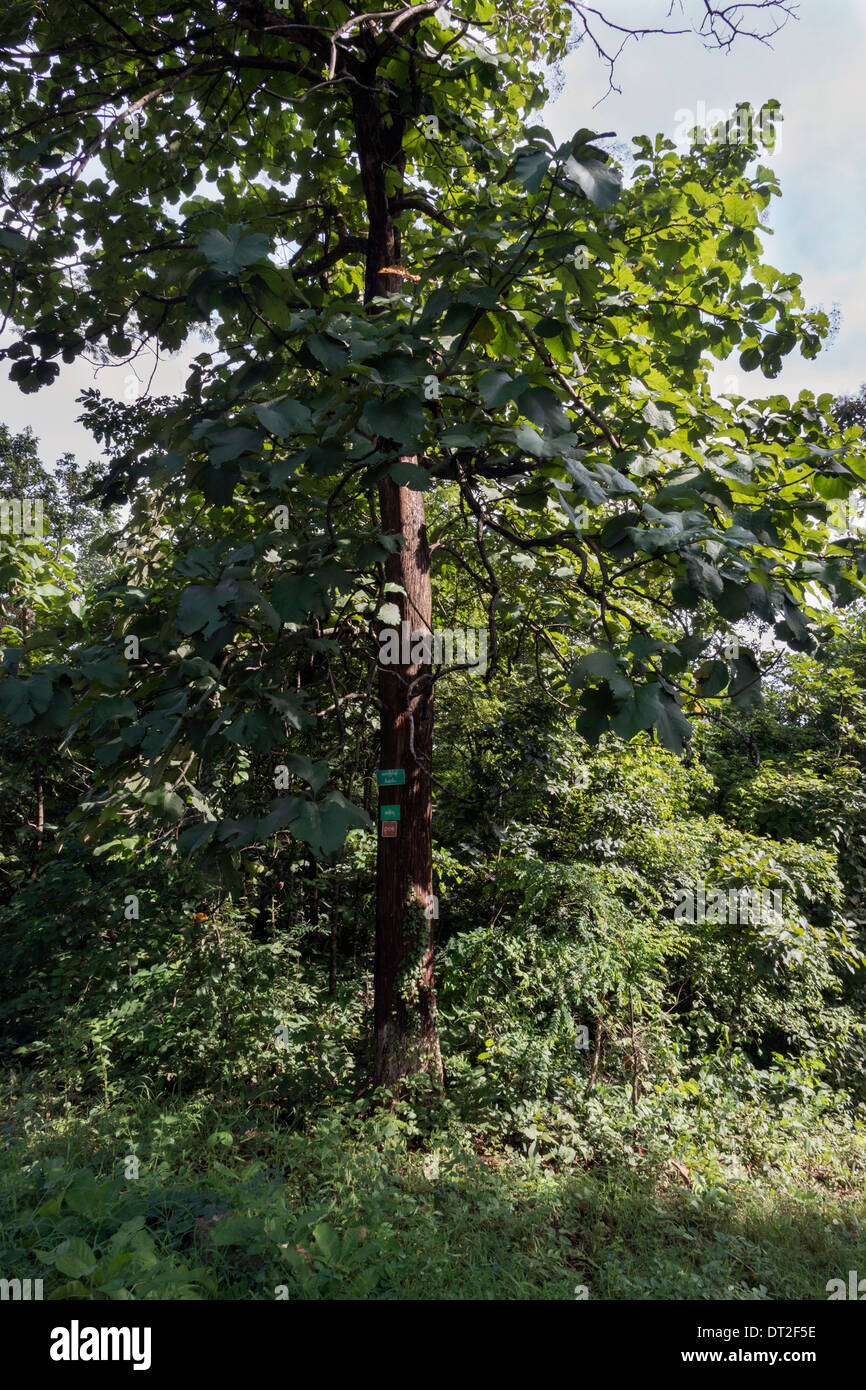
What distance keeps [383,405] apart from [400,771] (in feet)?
7.67

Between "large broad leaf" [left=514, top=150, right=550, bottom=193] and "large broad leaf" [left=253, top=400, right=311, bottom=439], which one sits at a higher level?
"large broad leaf" [left=514, top=150, right=550, bottom=193]

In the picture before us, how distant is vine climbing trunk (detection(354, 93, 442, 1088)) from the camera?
3.98 metres

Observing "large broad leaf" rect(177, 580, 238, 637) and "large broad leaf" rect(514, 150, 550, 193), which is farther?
"large broad leaf" rect(177, 580, 238, 637)

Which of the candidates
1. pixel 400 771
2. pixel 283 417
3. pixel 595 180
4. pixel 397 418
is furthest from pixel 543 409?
pixel 400 771

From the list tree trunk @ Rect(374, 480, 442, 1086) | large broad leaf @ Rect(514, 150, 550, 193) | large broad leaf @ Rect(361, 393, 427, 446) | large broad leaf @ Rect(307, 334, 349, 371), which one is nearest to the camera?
large broad leaf @ Rect(514, 150, 550, 193)

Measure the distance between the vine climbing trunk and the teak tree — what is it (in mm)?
17

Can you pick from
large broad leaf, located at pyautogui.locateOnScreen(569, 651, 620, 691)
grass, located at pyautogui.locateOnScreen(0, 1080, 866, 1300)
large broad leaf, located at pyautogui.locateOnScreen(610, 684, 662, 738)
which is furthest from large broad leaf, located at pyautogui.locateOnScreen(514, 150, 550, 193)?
grass, located at pyautogui.locateOnScreen(0, 1080, 866, 1300)

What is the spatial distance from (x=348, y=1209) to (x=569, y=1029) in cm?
187

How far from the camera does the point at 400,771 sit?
414cm

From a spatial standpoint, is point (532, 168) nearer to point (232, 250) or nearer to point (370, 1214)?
point (232, 250)

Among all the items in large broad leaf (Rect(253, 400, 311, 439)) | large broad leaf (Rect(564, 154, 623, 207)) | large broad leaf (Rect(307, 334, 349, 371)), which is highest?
large broad leaf (Rect(564, 154, 623, 207))

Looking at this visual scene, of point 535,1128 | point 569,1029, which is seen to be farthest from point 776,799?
point 535,1128

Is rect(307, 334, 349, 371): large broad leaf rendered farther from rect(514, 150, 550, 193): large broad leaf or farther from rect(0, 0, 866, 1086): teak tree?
rect(514, 150, 550, 193): large broad leaf

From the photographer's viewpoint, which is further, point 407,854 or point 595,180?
point 407,854
